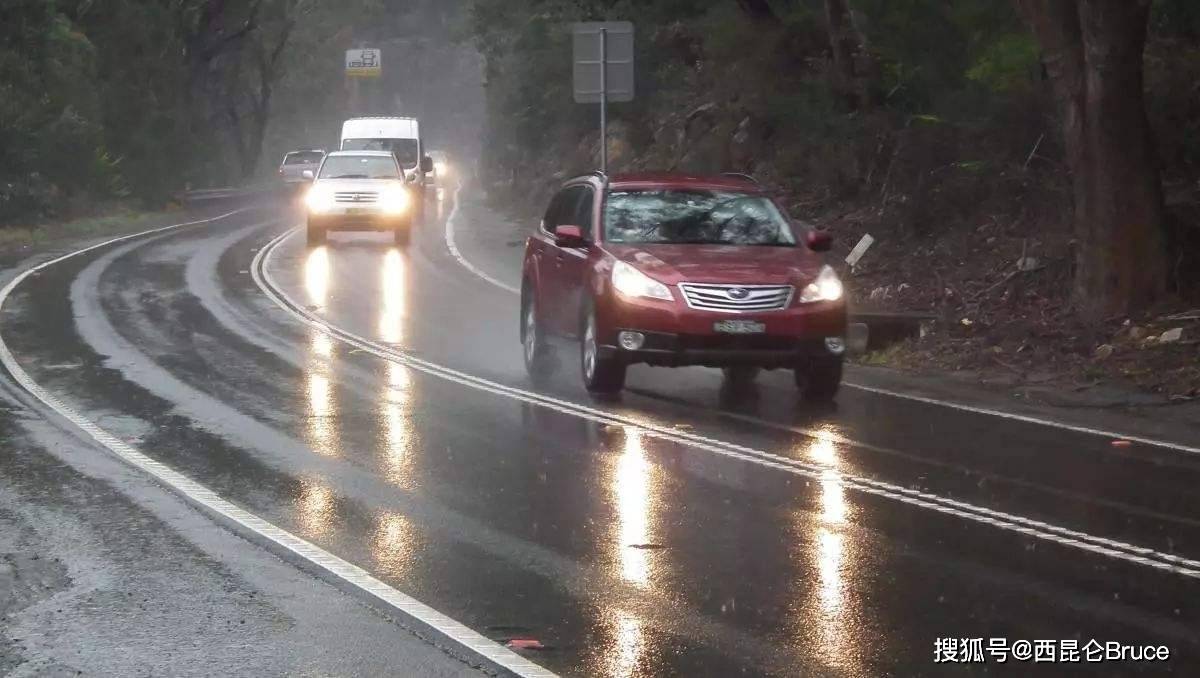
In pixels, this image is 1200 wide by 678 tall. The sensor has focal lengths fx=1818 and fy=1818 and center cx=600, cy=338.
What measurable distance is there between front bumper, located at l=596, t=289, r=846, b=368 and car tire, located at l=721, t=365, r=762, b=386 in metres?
1.66

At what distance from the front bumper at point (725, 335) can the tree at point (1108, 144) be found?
390 centimetres

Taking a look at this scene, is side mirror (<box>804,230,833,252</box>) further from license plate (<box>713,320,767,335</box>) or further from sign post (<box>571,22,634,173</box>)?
sign post (<box>571,22,634,173</box>)

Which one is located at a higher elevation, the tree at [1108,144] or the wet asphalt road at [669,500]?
the tree at [1108,144]

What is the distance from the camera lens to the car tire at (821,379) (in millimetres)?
13812

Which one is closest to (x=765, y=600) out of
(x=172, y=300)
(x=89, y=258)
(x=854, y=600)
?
(x=854, y=600)

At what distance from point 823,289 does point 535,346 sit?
3288mm

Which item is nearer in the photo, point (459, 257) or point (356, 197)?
point (459, 257)

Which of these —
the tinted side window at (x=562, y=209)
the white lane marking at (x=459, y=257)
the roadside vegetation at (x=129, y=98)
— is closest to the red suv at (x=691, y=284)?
the tinted side window at (x=562, y=209)

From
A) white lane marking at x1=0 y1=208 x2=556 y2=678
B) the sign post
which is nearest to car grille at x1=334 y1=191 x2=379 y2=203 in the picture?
the sign post

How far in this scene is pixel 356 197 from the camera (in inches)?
1337

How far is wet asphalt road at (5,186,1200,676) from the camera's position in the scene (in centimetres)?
711

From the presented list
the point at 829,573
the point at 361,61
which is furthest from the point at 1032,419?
the point at 361,61

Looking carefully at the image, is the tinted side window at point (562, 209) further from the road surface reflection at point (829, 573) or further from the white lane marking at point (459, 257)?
the white lane marking at point (459, 257)

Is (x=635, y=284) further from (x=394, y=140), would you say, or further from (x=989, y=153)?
(x=394, y=140)
